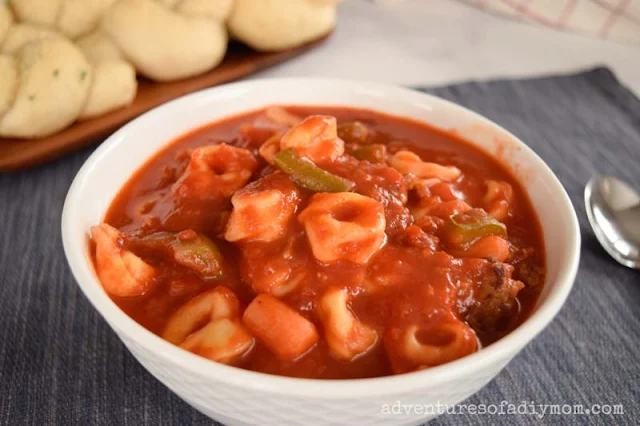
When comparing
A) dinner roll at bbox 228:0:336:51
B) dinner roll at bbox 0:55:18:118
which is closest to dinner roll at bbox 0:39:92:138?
dinner roll at bbox 0:55:18:118

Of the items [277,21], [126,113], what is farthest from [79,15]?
[277,21]

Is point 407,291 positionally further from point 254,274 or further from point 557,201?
point 557,201

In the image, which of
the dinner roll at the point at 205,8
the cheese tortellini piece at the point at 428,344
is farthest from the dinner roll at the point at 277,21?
the cheese tortellini piece at the point at 428,344

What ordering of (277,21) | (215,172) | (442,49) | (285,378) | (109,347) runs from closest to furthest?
1. (285,378)
2. (109,347)
3. (215,172)
4. (277,21)
5. (442,49)

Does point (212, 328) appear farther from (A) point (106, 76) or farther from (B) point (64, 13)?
(B) point (64, 13)

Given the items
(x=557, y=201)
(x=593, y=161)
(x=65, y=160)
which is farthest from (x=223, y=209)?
(x=593, y=161)

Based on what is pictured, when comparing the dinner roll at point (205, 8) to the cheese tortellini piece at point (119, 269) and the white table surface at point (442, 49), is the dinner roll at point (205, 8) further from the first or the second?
the cheese tortellini piece at point (119, 269)
